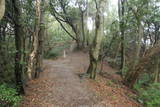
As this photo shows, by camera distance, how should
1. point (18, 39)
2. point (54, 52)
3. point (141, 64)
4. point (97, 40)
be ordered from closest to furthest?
1. point (18, 39)
2. point (97, 40)
3. point (141, 64)
4. point (54, 52)

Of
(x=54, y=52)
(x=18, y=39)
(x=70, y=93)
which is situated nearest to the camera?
(x=18, y=39)

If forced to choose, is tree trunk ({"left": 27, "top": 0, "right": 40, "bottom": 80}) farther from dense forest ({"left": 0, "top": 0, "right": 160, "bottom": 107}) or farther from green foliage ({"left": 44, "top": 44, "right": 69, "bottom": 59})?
green foliage ({"left": 44, "top": 44, "right": 69, "bottom": 59})

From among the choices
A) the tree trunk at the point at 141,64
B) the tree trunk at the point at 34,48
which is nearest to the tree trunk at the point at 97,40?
the tree trunk at the point at 141,64

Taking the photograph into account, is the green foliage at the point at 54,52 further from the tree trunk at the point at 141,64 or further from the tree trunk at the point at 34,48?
the tree trunk at the point at 34,48

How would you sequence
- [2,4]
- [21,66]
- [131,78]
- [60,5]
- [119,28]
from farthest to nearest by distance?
[60,5]
[119,28]
[131,78]
[21,66]
[2,4]

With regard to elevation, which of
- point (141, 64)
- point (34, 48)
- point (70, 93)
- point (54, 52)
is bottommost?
point (70, 93)

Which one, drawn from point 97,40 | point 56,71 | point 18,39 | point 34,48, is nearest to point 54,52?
point 56,71

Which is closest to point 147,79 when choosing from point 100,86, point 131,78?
point 131,78

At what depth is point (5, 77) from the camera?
26.4 feet

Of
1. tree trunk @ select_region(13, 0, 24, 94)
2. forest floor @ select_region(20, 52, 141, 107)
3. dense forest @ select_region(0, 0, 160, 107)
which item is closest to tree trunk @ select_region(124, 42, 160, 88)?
dense forest @ select_region(0, 0, 160, 107)

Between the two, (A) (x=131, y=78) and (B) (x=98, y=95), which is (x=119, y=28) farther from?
(B) (x=98, y=95)

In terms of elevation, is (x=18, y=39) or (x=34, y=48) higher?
(x=18, y=39)

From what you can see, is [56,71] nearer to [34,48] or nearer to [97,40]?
[34,48]

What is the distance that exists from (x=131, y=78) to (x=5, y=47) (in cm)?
758
